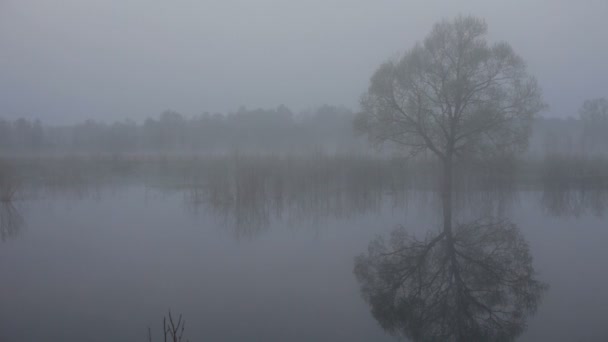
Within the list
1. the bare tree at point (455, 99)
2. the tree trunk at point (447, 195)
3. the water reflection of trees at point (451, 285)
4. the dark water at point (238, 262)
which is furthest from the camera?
the bare tree at point (455, 99)

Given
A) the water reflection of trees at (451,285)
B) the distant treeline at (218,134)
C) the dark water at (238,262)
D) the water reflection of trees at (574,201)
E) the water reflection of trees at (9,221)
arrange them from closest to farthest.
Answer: the water reflection of trees at (451,285), the dark water at (238,262), the water reflection of trees at (9,221), the water reflection of trees at (574,201), the distant treeline at (218,134)

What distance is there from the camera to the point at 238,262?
6809 millimetres

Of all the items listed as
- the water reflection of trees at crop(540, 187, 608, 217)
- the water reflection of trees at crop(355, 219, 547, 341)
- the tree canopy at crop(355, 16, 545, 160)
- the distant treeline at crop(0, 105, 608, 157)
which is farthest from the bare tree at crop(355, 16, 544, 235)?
the distant treeline at crop(0, 105, 608, 157)

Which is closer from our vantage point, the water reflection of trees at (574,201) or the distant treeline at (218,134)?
the water reflection of trees at (574,201)

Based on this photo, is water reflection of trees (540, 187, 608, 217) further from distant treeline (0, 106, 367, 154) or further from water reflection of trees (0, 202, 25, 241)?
distant treeline (0, 106, 367, 154)

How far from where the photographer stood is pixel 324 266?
6598 mm

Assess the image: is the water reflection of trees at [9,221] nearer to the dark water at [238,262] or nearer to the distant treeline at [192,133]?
the dark water at [238,262]

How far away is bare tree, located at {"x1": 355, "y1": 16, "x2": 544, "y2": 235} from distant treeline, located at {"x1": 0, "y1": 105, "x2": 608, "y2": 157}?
10218 millimetres

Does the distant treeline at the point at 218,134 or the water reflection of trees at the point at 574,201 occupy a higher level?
the distant treeline at the point at 218,134

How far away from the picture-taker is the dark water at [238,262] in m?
4.58

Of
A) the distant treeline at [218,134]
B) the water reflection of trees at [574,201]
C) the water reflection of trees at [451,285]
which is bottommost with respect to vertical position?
the water reflection of trees at [451,285]

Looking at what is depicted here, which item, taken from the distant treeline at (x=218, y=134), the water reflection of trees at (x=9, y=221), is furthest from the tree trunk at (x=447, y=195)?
the distant treeline at (x=218, y=134)

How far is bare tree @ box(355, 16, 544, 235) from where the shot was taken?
1479 centimetres

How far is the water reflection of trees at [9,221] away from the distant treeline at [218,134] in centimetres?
1463
